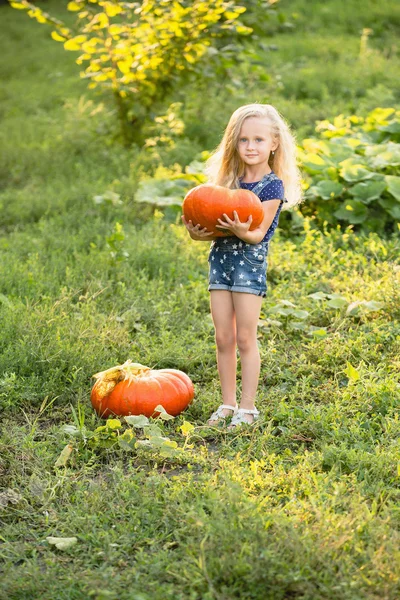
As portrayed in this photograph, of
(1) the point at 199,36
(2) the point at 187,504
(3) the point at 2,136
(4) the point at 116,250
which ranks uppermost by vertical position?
(1) the point at 199,36

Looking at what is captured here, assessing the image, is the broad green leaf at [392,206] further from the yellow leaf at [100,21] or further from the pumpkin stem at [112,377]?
the yellow leaf at [100,21]

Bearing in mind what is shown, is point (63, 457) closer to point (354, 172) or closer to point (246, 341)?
point (246, 341)

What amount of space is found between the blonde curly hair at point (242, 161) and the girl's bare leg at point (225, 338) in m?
0.57

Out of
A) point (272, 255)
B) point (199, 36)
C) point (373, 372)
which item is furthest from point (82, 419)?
point (199, 36)

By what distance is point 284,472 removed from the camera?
302cm

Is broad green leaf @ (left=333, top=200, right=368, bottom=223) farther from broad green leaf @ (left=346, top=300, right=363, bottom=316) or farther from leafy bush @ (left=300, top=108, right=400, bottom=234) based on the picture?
broad green leaf @ (left=346, top=300, right=363, bottom=316)

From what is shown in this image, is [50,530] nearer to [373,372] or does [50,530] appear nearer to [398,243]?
[373,372]

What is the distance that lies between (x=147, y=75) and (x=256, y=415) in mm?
5222

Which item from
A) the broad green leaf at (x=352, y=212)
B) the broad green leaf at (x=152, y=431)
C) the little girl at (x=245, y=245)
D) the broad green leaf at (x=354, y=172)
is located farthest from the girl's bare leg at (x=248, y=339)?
the broad green leaf at (x=354, y=172)

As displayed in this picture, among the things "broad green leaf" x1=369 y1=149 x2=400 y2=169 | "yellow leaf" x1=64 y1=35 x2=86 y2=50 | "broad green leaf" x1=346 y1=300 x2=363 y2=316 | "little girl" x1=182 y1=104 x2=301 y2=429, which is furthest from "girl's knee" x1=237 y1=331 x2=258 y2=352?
"yellow leaf" x1=64 y1=35 x2=86 y2=50

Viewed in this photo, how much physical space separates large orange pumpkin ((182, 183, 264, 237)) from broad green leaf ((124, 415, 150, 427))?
3.07 feet

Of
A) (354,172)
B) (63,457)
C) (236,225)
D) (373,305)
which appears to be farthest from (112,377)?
(354,172)

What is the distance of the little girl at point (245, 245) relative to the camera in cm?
352

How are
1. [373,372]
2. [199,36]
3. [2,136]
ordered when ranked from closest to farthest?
[373,372], [199,36], [2,136]
